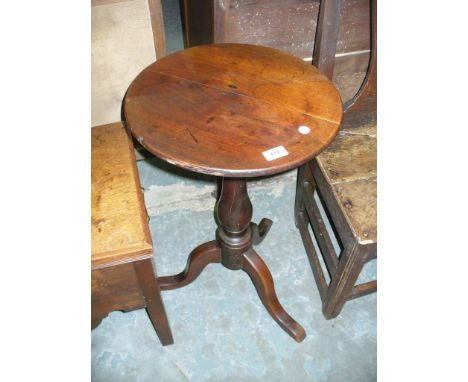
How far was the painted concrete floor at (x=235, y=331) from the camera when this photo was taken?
1.63 m

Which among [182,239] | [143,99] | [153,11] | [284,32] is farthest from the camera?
[182,239]

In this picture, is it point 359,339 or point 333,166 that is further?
point 359,339

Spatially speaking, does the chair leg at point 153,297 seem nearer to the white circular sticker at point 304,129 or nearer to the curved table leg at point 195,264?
the curved table leg at point 195,264

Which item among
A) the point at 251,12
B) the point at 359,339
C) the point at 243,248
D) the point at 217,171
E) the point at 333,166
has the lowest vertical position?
the point at 359,339

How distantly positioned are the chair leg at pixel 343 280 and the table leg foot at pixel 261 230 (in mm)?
451

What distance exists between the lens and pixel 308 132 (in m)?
1.10

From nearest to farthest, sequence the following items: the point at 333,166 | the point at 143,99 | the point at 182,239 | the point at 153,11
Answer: the point at 143,99
the point at 333,166
the point at 153,11
the point at 182,239

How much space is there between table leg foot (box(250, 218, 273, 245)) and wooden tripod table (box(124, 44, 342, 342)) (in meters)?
0.39

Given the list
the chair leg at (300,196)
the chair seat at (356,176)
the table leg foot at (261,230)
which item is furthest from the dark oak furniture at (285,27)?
the table leg foot at (261,230)

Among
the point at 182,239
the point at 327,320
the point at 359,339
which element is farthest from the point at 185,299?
the point at 359,339

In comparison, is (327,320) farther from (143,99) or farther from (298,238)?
(143,99)

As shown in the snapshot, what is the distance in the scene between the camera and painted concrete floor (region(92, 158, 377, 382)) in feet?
5.35

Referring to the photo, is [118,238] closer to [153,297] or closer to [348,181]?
[153,297]

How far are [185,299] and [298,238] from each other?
27.5 inches
